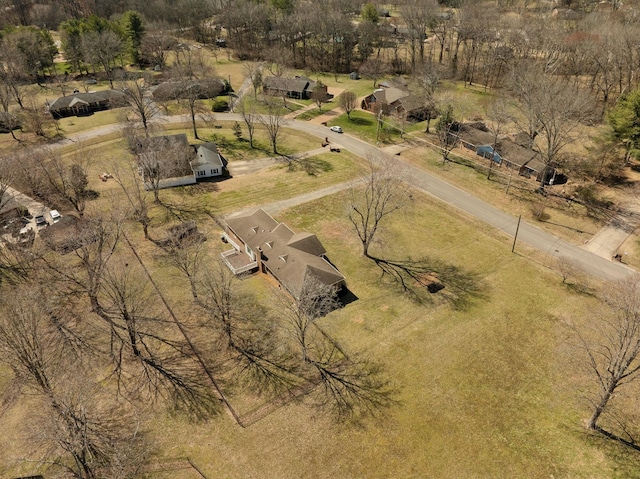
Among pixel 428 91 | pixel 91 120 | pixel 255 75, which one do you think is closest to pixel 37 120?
pixel 91 120

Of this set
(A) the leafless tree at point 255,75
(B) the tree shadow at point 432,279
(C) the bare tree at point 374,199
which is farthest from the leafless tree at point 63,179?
(A) the leafless tree at point 255,75

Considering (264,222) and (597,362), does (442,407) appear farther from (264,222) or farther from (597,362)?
(264,222)

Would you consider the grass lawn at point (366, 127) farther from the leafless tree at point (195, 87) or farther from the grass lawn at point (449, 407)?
the grass lawn at point (449, 407)

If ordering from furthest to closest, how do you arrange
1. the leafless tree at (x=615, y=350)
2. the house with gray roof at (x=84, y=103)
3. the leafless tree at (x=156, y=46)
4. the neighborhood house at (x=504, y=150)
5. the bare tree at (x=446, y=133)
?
the leafless tree at (x=156, y=46) < the house with gray roof at (x=84, y=103) < the bare tree at (x=446, y=133) < the neighborhood house at (x=504, y=150) < the leafless tree at (x=615, y=350)

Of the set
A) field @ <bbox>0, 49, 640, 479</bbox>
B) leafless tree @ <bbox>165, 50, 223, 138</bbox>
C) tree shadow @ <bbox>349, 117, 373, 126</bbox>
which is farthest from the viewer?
tree shadow @ <bbox>349, 117, 373, 126</bbox>

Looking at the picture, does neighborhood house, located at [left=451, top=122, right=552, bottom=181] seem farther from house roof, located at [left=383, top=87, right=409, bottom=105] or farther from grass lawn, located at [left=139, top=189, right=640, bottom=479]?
grass lawn, located at [left=139, top=189, right=640, bottom=479]

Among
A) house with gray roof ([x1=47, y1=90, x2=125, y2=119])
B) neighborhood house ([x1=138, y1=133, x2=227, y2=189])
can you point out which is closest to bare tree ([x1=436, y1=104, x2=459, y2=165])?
neighborhood house ([x1=138, y1=133, x2=227, y2=189])
